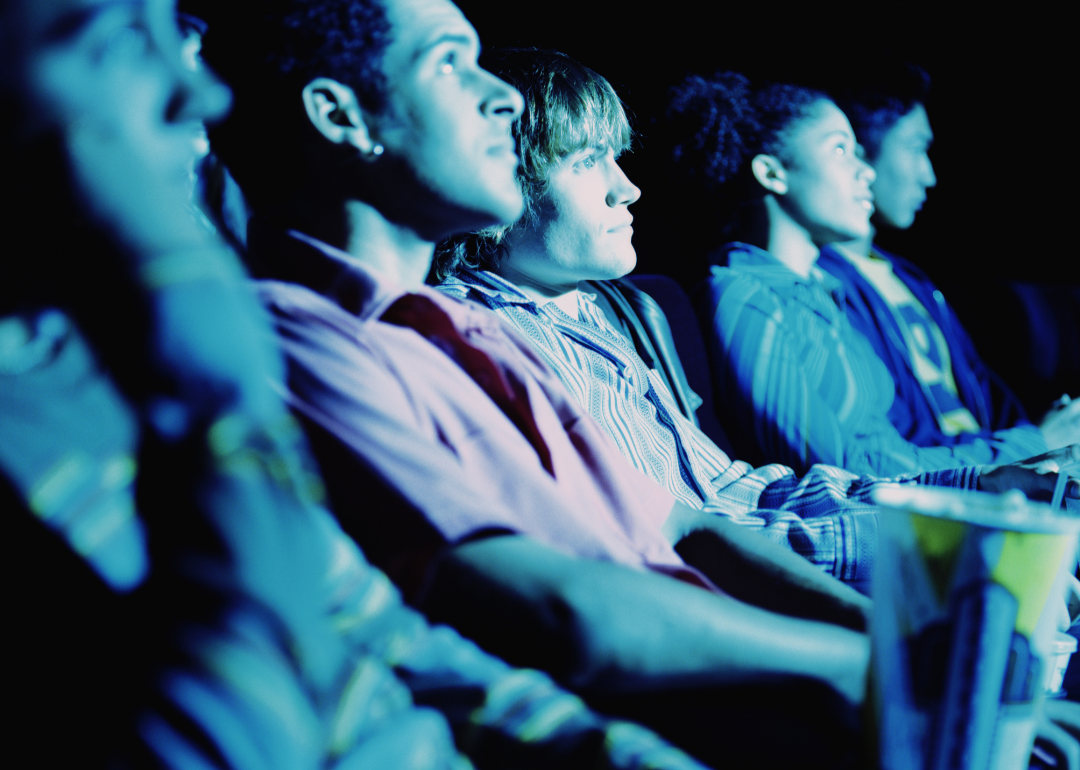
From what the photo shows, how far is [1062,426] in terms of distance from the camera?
1.96m

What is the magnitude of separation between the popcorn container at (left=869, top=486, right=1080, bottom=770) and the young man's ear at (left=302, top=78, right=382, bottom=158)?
487 mm

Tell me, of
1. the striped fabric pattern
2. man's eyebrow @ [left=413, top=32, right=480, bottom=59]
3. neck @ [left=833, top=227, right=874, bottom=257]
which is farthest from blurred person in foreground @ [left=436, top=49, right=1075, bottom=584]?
neck @ [left=833, top=227, right=874, bottom=257]

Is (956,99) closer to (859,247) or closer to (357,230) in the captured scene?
(859,247)

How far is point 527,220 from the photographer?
131cm

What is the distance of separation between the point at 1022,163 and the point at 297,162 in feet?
9.22

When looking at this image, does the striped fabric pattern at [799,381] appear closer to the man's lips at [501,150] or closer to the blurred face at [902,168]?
the blurred face at [902,168]

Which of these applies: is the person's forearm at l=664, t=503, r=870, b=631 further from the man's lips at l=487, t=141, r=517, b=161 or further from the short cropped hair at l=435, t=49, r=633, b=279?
the short cropped hair at l=435, t=49, r=633, b=279

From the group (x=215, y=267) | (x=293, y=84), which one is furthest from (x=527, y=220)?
(x=215, y=267)

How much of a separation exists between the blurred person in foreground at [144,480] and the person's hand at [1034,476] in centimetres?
106

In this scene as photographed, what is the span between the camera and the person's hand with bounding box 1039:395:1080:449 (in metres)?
1.93

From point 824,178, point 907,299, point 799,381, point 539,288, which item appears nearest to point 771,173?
point 824,178

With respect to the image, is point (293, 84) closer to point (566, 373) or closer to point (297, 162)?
point (297, 162)

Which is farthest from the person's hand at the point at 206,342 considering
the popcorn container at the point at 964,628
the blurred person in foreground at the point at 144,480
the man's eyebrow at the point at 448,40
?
the popcorn container at the point at 964,628

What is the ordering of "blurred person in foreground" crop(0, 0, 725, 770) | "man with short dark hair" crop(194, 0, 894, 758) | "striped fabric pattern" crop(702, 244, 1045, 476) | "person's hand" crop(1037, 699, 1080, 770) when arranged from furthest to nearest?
"striped fabric pattern" crop(702, 244, 1045, 476) < "person's hand" crop(1037, 699, 1080, 770) < "man with short dark hair" crop(194, 0, 894, 758) < "blurred person in foreground" crop(0, 0, 725, 770)
